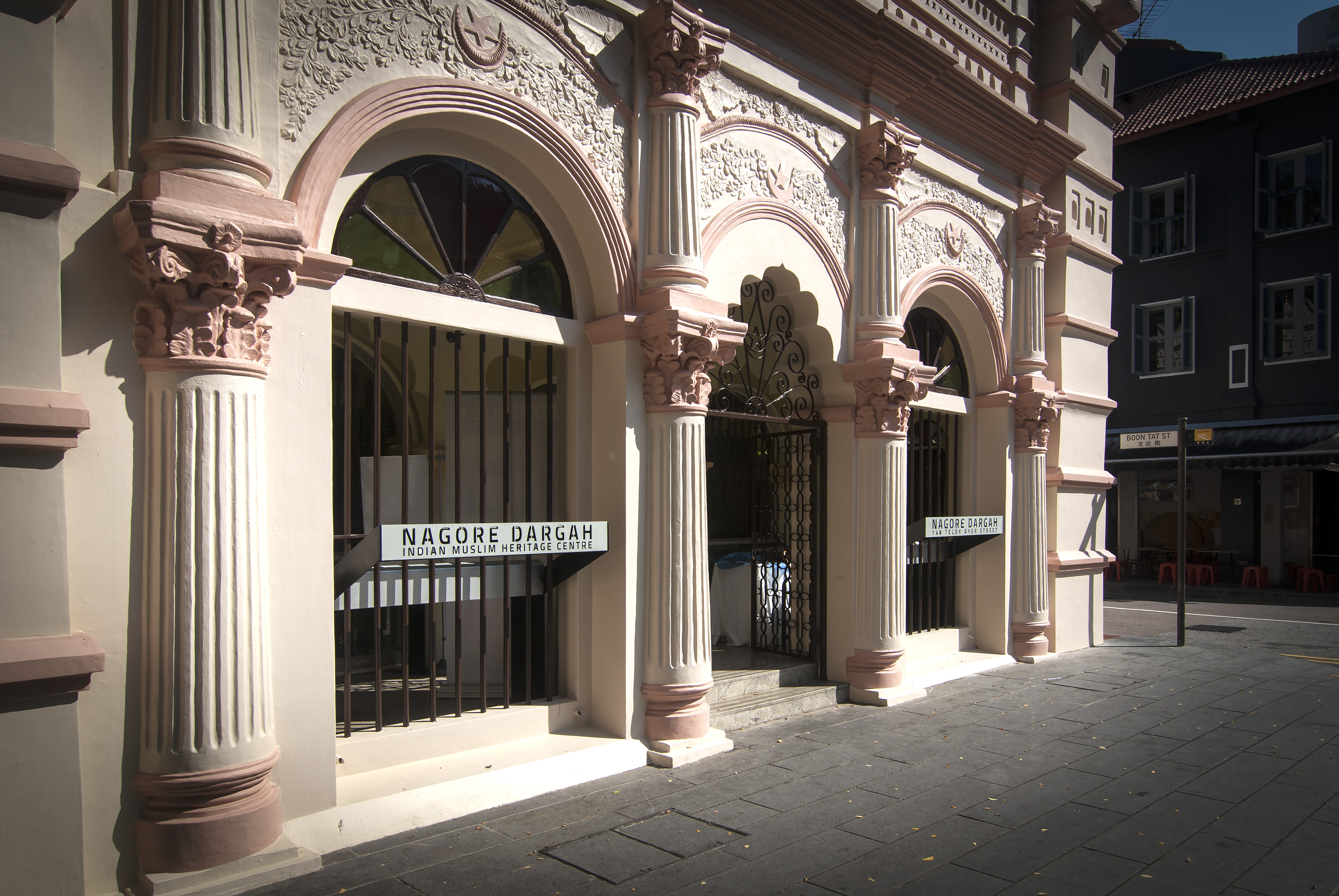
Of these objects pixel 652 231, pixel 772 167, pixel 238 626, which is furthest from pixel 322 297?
pixel 772 167

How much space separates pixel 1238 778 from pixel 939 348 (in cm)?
527

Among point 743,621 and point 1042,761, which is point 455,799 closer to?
point 1042,761

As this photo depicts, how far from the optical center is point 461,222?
5.40 metres

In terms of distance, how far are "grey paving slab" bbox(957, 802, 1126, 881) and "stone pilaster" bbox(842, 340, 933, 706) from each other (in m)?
2.70

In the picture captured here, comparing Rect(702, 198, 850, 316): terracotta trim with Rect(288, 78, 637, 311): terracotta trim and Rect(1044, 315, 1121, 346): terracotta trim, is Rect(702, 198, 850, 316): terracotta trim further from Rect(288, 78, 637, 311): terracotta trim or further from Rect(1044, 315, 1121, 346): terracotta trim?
Rect(1044, 315, 1121, 346): terracotta trim

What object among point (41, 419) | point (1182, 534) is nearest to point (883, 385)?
point (1182, 534)

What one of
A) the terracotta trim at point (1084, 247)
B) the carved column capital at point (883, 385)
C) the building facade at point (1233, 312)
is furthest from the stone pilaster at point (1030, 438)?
the building facade at point (1233, 312)

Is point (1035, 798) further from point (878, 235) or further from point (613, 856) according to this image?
point (878, 235)

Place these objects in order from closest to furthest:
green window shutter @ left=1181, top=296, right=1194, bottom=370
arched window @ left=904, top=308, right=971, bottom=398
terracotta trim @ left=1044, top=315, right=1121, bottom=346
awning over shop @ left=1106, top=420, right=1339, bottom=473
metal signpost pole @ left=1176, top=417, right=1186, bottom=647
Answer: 1. arched window @ left=904, top=308, right=971, bottom=398
2. metal signpost pole @ left=1176, top=417, right=1186, bottom=647
3. terracotta trim @ left=1044, top=315, right=1121, bottom=346
4. awning over shop @ left=1106, top=420, right=1339, bottom=473
5. green window shutter @ left=1181, top=296, right=1194, bottom=370

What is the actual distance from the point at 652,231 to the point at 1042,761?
15.0 ft

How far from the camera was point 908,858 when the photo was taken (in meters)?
4.28

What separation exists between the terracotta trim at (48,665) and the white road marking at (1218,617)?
16324 mm

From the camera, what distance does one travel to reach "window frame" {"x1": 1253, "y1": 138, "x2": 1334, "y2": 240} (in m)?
18.5

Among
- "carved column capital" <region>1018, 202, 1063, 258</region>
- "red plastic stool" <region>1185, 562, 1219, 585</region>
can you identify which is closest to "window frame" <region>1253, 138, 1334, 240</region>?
"red plastic stool" <region>1185, 562, 1219, 585</region>
